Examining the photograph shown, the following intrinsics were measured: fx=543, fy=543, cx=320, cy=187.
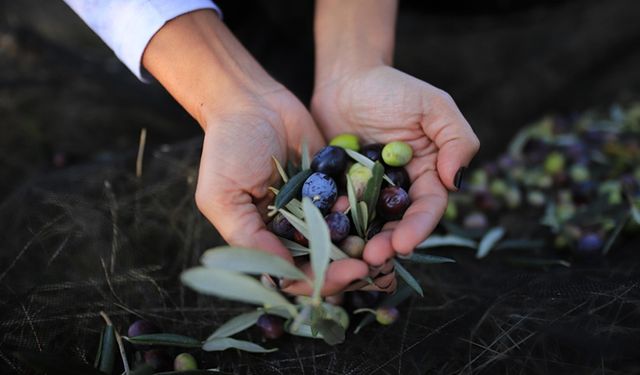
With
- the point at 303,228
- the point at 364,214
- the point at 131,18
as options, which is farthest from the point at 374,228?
the point at 131,18

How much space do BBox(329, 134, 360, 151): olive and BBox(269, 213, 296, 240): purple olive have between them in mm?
307

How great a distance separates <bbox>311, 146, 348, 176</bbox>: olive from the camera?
1307mm

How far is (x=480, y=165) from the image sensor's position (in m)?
2.44

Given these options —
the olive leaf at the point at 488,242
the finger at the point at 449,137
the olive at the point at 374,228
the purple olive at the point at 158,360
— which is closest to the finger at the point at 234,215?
the olive at the point at 374,228

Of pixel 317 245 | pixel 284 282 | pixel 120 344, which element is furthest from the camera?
pixel 120 344

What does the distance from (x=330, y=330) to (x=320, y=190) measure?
0.34 m

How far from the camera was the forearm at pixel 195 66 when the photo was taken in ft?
4.68

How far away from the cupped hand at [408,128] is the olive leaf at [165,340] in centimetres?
45

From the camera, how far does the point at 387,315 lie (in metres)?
1.30

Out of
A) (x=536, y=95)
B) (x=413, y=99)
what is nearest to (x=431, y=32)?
(x=536, y=95)

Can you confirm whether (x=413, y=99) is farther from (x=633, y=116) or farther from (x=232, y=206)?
(x=633, y=116)

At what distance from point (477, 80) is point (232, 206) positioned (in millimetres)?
1754

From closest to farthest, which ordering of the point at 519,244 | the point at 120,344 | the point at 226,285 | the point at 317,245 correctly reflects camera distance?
the point at 226,285, the point at 317,245, the point at 120,344, the point at 519,244

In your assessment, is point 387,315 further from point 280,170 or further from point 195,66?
point 195,66
